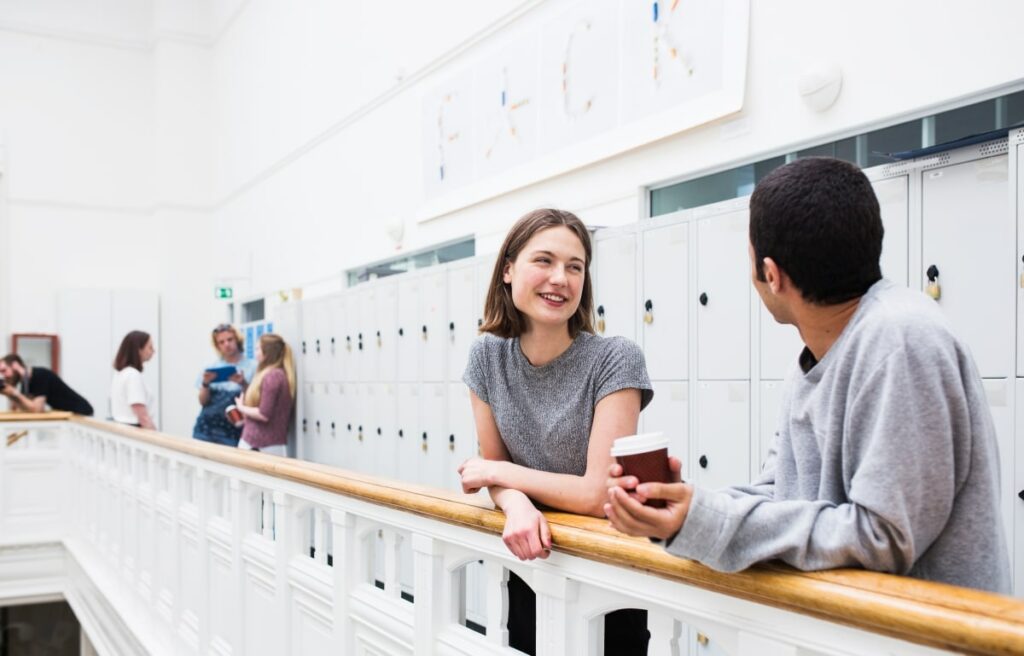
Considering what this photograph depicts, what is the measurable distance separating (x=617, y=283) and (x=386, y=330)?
10.9ft

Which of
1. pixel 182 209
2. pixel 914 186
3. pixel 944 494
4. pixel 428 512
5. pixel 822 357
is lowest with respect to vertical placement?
pixel 428 512

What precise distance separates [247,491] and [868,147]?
3.57 m

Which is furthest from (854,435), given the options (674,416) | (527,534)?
(674,416)

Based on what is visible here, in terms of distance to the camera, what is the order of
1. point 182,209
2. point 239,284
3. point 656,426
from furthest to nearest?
point 182,209, point 239,284, point 656,426

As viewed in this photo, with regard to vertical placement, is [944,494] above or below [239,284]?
below

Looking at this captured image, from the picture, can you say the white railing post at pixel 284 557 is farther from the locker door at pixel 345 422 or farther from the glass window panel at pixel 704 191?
the locker door at pixel 345 422

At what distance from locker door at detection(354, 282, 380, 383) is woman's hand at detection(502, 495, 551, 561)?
6336 millimetres

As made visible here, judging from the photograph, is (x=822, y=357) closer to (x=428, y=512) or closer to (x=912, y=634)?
(x=912, y=634)

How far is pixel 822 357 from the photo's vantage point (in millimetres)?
1271

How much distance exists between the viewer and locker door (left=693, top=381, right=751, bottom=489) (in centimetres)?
421

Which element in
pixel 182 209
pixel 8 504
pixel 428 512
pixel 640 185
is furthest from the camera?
pixel 182 209

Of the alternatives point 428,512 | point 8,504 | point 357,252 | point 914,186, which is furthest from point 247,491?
point 357,252

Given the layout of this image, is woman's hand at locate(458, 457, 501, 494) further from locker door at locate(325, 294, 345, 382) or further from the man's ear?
locker door at locate(325, 294, 345, 382)

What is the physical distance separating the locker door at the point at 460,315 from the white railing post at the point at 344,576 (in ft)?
12.1
